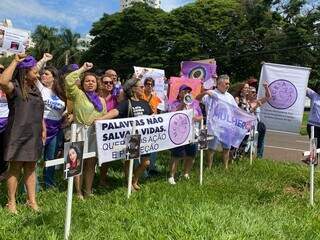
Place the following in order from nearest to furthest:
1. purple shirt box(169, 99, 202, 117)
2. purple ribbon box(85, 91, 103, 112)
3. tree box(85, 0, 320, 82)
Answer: purple ribbon box(85, 91, 103, 112), purple shirt box(169, 99, 202, 117), tree box(85, 0, 320, 82)

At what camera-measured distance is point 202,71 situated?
12.5 m

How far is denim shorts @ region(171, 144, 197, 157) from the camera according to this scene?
832 centimetres

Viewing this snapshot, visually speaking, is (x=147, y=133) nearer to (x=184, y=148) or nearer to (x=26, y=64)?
(x=184, y=148)

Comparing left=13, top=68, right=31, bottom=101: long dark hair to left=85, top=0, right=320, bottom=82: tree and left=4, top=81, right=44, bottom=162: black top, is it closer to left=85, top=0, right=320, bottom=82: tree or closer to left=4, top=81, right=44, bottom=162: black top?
left=4, top=81, right=44, bottom=162: black top

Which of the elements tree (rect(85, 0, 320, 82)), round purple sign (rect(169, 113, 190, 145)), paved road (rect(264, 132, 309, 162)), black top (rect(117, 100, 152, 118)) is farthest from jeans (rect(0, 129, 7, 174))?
tree (rect(85, 0, 320, 82))

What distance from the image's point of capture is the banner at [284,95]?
898 cm

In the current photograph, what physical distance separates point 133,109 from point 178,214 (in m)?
2.09

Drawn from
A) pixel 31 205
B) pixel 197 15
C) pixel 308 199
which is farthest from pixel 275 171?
pixel 197 15

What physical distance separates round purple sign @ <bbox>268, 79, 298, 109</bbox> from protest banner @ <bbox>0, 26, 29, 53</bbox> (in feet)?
14.6

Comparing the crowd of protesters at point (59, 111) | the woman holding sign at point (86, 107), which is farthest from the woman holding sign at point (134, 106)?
the woman holding sign at point (86, 107)

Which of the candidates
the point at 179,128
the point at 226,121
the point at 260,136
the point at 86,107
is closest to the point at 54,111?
the point at 86,107

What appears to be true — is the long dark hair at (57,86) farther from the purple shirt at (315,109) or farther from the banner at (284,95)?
the purple shirt at (315,109)

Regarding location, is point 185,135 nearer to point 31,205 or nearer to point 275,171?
point 275,171

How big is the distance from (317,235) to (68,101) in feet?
11.8
